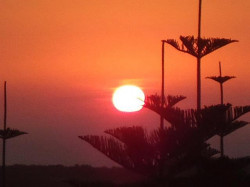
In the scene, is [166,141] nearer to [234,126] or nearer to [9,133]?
[234,126]

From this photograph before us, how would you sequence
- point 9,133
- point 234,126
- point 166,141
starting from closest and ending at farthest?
point 166,141 < point 234,126 < point 9,133

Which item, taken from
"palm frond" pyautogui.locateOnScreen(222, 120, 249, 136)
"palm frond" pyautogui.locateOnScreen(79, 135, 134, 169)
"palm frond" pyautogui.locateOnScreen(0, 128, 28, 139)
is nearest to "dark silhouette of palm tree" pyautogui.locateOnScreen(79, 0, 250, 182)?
"palm frond" pyautogui.locateOnScreen(79, 135, 134, 169)

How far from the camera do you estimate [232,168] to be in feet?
67.7

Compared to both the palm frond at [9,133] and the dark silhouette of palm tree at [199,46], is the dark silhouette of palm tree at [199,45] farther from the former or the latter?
the palm frond at [9,133]

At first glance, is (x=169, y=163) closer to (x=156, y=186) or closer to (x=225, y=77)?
(x=156, y=186)

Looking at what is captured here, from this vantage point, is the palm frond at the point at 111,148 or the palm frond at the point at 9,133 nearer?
the palm frond at the point at 111,148

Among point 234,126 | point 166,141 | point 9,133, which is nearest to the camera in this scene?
point 166,141

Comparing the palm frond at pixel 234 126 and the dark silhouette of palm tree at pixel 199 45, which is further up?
the dark silhouette of palm tree at pixel 199 45

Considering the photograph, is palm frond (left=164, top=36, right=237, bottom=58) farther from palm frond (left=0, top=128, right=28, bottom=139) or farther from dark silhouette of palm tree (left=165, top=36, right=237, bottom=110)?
palm frond (left=0, top=128, right=28, bottom=139)

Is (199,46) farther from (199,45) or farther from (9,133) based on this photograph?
(9,133)

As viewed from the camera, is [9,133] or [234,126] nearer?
[234,126]

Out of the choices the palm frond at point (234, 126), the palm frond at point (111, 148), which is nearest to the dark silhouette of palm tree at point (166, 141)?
the palm frond at point (111, 148)

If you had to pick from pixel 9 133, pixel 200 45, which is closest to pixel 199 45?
pixel 200 45

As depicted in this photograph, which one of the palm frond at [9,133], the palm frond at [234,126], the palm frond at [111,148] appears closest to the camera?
the palm frond at [111,148]
